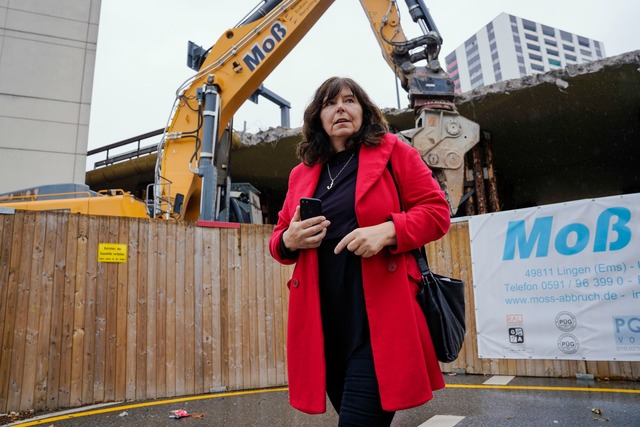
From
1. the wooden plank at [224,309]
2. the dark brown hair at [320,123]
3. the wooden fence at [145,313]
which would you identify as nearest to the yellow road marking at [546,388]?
the wooden fence at [145,313]

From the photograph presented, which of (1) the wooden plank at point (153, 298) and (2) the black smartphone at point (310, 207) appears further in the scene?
(1) the wooden plank at point (153, 298)

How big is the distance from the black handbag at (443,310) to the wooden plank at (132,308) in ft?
15.9

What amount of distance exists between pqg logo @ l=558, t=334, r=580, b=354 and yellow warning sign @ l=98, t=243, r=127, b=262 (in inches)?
206

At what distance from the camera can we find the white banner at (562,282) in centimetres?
505

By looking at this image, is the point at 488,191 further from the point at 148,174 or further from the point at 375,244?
the point at 375,244

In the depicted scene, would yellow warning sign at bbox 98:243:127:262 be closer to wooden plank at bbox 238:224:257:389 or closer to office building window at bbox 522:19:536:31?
wooden plank at bbox 238:224:257:389

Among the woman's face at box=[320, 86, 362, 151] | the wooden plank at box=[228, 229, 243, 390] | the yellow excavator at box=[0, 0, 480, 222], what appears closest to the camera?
the woman's face at box=[320, 86, 362, 151]

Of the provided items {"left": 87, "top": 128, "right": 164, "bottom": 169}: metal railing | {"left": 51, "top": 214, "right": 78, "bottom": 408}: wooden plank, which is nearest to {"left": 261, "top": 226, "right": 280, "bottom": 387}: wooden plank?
{"left": 51, "top": 214, "right": 78, "bottom": 408}: wooden plank

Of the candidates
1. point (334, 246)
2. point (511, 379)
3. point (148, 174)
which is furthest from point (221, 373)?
point (148, 174)

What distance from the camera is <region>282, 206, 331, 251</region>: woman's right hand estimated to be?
1665mm

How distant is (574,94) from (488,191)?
3206 mm

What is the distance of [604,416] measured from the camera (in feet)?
12.4

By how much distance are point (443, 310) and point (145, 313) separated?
16.3 ft

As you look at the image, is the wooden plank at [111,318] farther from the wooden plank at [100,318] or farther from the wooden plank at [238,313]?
the wooden plank at [238,313]
